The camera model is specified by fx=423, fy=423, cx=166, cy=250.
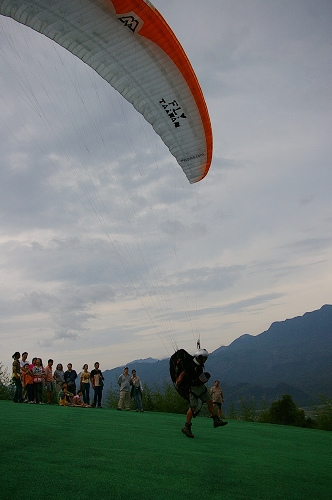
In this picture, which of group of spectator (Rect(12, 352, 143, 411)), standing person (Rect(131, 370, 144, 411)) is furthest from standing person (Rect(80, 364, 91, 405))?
standing person (Rect(131, 370, 144, 411))

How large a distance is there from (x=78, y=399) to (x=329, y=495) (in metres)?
9.77

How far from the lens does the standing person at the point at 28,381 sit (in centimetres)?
1125

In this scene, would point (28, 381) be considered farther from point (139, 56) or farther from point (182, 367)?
point (139, 56)

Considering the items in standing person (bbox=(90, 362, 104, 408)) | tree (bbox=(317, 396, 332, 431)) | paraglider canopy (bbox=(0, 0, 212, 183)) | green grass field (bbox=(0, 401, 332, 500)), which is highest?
paraglider canopy (bbox=(0, 0, 212, 183))

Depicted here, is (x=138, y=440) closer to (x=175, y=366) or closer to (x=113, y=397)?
(x=175, y=366)

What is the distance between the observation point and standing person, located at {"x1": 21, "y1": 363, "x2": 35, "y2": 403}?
11.2m

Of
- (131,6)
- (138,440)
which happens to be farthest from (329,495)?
(131,6)

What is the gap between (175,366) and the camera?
252 inches

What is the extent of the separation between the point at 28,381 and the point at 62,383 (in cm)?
130

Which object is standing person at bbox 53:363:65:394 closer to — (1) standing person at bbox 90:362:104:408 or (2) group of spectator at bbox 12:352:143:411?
(2) group of spectator at bbox 12:352:143:411

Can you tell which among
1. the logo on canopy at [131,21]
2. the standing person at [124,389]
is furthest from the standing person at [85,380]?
the logo on canopy at [131,21]

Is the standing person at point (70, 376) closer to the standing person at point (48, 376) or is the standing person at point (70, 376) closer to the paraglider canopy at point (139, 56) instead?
the standing person at point (48, 376)

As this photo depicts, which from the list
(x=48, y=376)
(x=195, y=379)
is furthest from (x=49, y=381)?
(x=195, y=379)

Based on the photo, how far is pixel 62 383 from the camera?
1241cm
